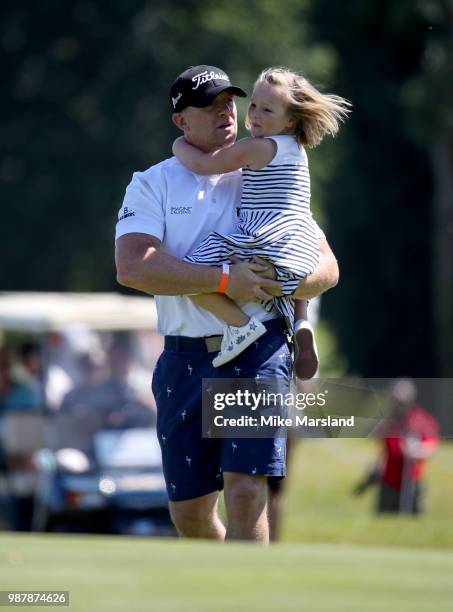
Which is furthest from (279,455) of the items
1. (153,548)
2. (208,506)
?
(153,548)

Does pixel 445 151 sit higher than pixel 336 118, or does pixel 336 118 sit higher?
pixel 445 151

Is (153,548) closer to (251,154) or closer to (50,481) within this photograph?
(251,154)

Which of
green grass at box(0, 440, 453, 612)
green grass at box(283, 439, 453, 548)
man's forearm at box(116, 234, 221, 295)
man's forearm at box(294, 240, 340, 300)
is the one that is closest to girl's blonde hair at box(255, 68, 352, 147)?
man's forearm at box(294, 240, 340, 300)

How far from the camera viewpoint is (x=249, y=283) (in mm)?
5508

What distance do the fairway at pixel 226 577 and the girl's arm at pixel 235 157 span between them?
5.11 ft

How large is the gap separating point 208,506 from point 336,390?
2.29 feet

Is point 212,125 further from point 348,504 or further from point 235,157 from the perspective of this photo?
point 348,504

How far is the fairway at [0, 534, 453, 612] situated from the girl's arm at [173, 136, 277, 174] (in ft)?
5.11

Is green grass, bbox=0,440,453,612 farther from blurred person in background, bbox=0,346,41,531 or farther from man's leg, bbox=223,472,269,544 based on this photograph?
blurred person in background, bbox=0,346,41,531

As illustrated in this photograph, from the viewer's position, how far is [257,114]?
224 inches

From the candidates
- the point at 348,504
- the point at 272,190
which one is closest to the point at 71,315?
the point at 348,504

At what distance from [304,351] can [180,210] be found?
0.75 m

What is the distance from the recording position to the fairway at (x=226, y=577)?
5.62 meters

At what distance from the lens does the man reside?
18.1 feet
